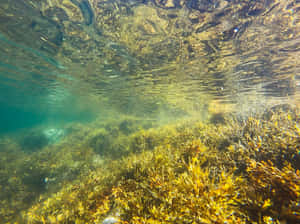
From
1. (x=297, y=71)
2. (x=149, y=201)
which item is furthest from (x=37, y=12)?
(x=297, y=71)

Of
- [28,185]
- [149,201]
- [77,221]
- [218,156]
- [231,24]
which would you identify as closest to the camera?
[149,201]

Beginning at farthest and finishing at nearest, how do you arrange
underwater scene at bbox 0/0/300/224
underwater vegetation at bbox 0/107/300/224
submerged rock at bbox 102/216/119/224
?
submerged rock at bbox 102/216/119/224 < underwater scene at bbox 0/0/300/224 < underwater vegetation at bbox 0/107/300/224

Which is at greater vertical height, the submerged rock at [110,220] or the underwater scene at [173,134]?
the underwater scene at [173,134]

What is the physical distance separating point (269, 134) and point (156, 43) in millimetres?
7415

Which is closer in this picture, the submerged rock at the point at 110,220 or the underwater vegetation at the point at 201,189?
the underwater vegetation at the point at 201,189

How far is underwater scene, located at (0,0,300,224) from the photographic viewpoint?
8.54ft

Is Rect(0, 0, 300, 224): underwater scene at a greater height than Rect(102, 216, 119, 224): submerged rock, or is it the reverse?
Rect(0, 0, 300, 224): underwater scene

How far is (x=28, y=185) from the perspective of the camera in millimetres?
8508

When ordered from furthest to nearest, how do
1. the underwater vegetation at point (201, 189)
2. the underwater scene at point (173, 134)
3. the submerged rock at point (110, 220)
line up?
1. the submerged rock at point (110, 220)
2. the underwater scene at point (173, 134)
3. the underwater vegetation at point (201, 189)

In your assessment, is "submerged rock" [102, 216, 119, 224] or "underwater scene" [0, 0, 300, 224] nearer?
"underwater scene" [0, 0, 300, 224]

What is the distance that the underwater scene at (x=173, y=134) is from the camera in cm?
260

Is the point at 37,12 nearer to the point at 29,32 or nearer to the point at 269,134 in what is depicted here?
the point at 29,32

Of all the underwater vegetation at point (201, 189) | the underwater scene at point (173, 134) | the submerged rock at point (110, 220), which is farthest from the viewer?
the submerged rock at point (110, 220)

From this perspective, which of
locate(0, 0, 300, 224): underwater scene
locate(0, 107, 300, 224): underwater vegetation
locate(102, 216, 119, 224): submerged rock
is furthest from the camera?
locate(102, 216, 119, 224): submerged rock
